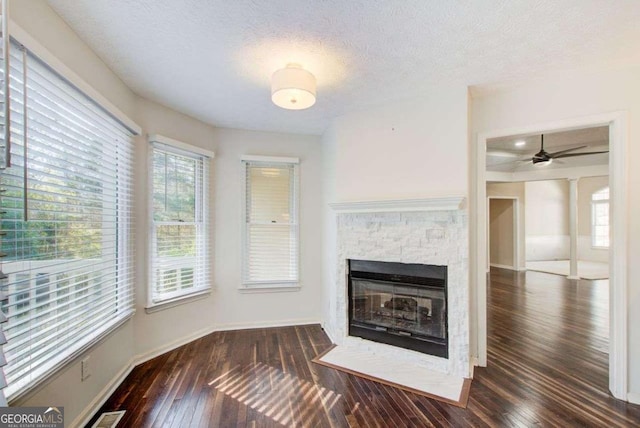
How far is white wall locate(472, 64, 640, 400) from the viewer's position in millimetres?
2203

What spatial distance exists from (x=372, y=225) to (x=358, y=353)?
139cm

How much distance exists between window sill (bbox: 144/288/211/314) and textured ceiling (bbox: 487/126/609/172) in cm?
415

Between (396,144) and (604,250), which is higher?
(396,144)

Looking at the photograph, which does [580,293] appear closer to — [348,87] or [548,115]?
[548,115]

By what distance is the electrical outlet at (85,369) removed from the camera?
1.95 m

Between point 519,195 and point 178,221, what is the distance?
A: 9.26 meters

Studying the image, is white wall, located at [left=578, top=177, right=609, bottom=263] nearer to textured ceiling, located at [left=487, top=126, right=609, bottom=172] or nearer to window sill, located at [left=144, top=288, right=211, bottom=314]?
textured ceiling, located at [left=487, top=126, right=609, bottom=172]

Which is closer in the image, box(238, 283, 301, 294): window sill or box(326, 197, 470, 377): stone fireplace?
box(326, 197, 470, 377): stone fireplace

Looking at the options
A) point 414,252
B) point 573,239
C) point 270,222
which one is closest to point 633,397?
point 414,252

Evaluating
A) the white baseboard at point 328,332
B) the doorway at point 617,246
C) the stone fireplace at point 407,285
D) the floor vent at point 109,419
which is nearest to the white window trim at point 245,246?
the white baseboard at point 328,332

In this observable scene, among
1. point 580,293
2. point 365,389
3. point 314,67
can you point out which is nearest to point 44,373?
point 365,389

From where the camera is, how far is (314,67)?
226 cm

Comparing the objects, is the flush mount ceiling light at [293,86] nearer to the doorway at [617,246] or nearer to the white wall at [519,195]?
the doorway at [617,246]

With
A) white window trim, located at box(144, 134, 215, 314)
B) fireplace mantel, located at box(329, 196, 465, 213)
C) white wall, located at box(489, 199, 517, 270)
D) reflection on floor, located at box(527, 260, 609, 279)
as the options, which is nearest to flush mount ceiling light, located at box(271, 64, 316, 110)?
Answer: fireplace mantel, located at box(329, 196, 465, 213)
